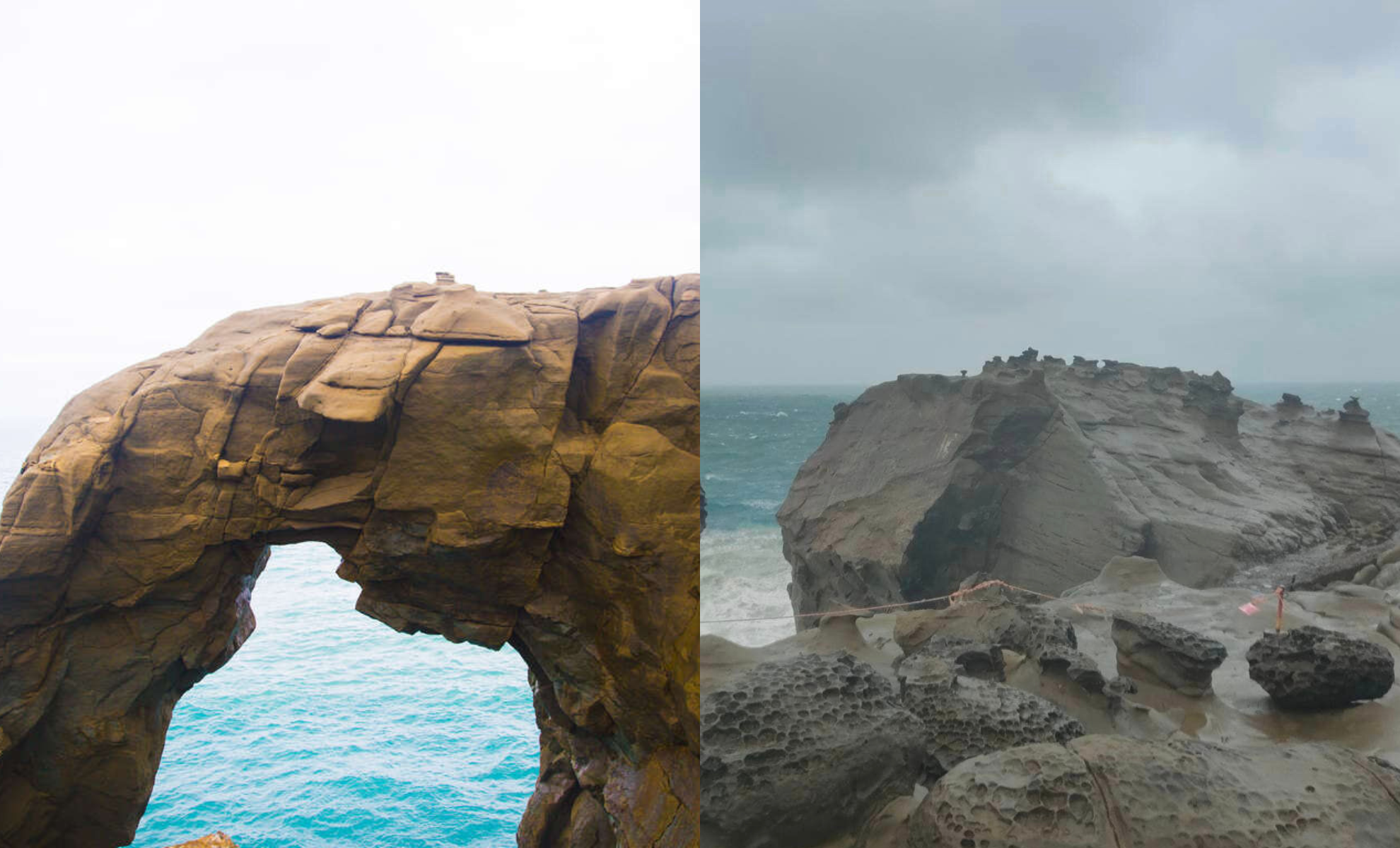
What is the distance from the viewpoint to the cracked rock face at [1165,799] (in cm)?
90

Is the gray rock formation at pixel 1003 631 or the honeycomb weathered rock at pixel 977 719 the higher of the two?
the gray rock formation at pixel 1003 631

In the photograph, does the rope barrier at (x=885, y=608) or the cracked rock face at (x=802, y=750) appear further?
the rope barrier at (x=885, y=608)

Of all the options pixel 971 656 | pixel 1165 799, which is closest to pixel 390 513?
pixel 971 656

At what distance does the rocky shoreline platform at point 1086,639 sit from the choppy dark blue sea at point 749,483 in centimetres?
4

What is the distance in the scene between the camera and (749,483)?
1488mm

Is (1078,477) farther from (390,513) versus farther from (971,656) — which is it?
(390,513)

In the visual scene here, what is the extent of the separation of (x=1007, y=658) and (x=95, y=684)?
827 centimetres

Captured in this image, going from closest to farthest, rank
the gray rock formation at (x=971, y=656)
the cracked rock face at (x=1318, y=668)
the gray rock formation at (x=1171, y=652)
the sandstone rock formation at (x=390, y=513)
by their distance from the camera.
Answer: the cracked rock face at (x=1318, y=668) → the gray rock formation at (x=1171, y=652) → the gray rock formation at (x=971, y=656) → the sandstone rock formation at (x=390, y=513)

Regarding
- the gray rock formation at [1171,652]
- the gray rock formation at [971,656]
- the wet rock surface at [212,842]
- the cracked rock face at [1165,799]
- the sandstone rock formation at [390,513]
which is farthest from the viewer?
the wet rock surface at [212,842]

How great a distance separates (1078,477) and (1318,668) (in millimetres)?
424

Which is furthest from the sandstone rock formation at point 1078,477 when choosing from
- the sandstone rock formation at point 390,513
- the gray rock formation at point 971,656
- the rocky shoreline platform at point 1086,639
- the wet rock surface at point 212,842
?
the wet rock surface at point 212,842

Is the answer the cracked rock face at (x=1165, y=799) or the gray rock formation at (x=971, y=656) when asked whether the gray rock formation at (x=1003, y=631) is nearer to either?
the gray rock formation at (x=971, y=656)

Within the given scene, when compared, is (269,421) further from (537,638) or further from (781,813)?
(781,813)

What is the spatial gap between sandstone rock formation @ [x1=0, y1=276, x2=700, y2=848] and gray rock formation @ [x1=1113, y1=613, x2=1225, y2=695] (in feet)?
14.4
